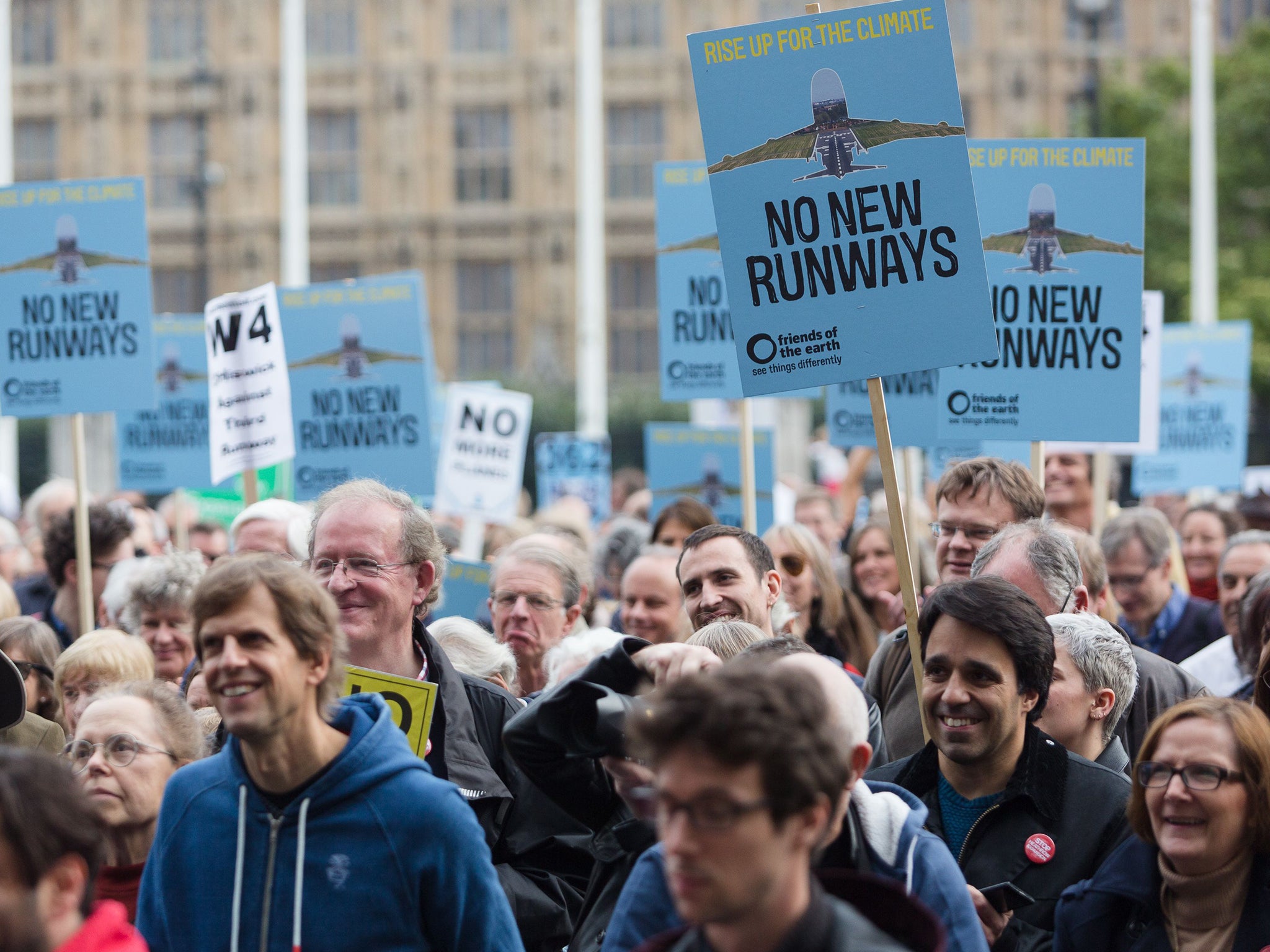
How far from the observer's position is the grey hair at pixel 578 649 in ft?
16.8

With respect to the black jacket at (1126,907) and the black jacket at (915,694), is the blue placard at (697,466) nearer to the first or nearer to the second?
the black jacket at (915,694)

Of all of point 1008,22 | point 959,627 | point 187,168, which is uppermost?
point 1008,22

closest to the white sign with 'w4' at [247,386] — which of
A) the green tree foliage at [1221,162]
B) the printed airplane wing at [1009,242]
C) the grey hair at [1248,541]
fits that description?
the printed airplane wing at [1009,242]

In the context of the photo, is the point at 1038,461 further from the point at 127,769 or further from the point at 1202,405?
the point at 1202,405

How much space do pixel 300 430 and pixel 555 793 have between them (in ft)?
17.1

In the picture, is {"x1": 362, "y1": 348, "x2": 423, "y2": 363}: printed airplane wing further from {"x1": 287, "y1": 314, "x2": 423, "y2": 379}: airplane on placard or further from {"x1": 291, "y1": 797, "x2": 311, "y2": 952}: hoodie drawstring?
{"x1": 291, "y1": 797, "x2": 311, "y2": 952}: hoodie drawstring

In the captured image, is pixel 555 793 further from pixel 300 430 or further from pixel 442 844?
pixel 300 430

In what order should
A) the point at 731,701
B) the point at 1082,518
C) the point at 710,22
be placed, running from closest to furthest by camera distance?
the point at 731,701, the point at 1082,518, the point at 710,22

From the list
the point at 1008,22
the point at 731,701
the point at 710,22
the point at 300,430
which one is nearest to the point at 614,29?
the point at 710,22

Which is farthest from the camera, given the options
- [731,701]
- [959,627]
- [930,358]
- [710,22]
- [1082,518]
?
[710,22]

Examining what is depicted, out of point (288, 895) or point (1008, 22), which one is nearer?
Answer: point (288, 895)

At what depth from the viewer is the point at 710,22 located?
3878 centimetres

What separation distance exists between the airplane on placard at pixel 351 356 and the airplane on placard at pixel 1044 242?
3.24 metres

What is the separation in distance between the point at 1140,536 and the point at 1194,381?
14.7 ft
